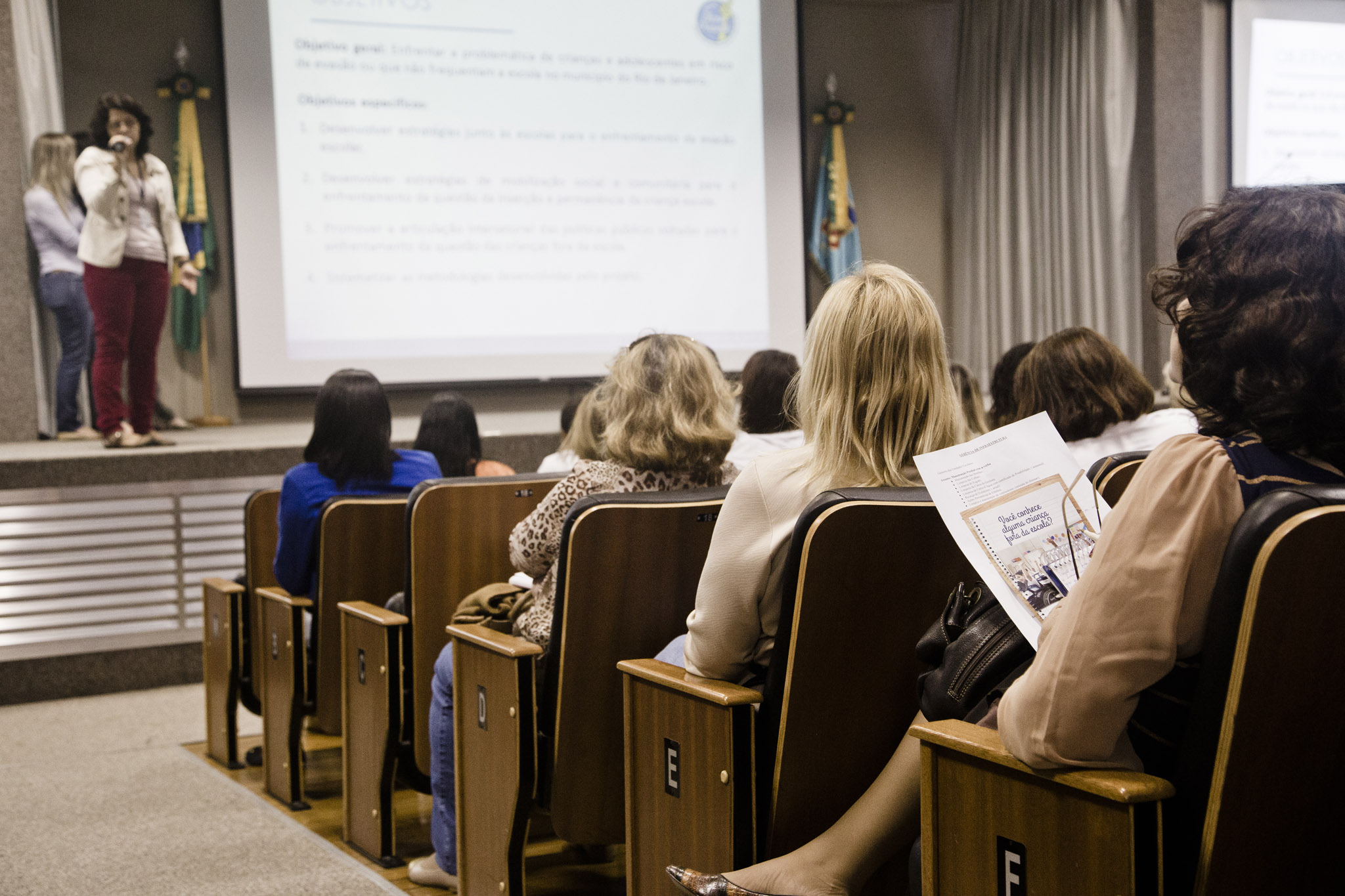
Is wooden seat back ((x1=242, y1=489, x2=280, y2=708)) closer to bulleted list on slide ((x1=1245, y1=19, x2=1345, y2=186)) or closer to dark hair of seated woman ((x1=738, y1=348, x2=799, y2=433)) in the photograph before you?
dark hair of seated woman ((x1=738, y1=348, x2=799, y2=433))

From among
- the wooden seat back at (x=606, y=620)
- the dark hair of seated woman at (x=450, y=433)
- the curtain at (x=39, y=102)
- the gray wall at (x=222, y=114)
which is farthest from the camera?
the gray wall at (x=222, y=114)

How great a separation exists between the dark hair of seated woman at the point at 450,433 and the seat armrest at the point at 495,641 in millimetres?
1251

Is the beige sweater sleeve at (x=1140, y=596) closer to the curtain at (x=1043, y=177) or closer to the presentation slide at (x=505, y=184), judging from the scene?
the presentation slide at (x=505, y=184)

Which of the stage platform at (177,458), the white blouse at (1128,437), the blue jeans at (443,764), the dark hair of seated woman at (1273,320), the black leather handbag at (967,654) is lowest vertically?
the blue jeans at (443,764)

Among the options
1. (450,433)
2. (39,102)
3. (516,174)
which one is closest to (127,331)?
(39,102)

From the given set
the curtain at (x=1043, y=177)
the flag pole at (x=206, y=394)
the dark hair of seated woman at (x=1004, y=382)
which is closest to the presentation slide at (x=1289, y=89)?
the curtain at (x=1043, y=177)

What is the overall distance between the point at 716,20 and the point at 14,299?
3576mm

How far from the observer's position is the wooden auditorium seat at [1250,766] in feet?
3.23

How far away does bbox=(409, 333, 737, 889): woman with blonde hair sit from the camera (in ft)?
6.98

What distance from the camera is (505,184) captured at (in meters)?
5.86

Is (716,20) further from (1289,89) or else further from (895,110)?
(1289,89)

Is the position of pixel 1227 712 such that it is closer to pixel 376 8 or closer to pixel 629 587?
pixel 629 587

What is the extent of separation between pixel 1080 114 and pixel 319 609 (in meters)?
4.87

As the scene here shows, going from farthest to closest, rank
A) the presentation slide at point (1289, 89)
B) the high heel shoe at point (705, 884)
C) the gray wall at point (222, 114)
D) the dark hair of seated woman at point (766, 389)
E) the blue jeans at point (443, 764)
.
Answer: the presentation slide at point (1289, 89) < the gray wall at point (222, 114) < the dark hair of seated woman at point (766, 389) < the blue jeans at point (443, 764) < the high heel shoe at point (705, 884)
